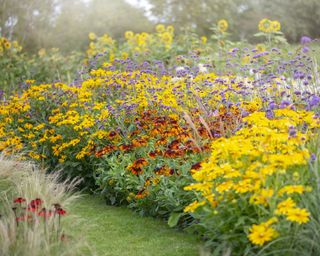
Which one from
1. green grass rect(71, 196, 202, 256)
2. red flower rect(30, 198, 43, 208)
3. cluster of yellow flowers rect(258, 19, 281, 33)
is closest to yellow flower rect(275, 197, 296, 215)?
green grass rect(71, 196, 202, 256)

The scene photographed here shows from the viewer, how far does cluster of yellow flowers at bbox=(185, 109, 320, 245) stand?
3.23 m

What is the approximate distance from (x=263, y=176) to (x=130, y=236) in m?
1.79

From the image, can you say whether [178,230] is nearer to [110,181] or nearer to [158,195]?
[158,195]

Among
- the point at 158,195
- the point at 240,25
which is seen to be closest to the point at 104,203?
the point at 158,195

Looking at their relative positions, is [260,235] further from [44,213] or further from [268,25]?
[268,25]

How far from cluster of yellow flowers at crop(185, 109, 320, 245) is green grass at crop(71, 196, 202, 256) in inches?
23.2

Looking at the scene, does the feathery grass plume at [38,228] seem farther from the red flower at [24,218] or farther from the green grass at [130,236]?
the green grass at [130,236]

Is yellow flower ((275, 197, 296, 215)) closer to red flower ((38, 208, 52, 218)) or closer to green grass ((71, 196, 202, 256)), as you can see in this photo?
green grass ((71, 196, 202, 256))

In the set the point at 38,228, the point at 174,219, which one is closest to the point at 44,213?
the point at 38,228

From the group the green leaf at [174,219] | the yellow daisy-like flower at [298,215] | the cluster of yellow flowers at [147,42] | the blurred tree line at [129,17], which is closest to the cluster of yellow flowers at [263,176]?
the yellow daisy-like flower at [298,215]

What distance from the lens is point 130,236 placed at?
4805mm

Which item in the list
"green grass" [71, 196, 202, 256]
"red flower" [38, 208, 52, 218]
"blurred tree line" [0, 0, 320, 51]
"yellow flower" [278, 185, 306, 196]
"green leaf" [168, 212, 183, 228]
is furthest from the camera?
"blurred tree line" [0, 0, 320, 51]

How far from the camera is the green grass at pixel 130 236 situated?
4.34 m

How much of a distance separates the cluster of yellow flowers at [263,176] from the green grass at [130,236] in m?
0.59
